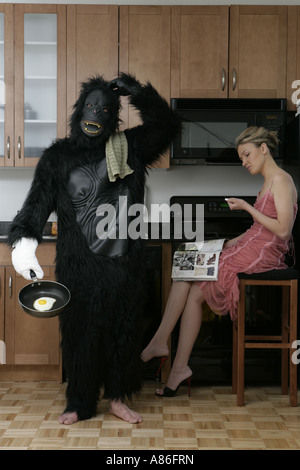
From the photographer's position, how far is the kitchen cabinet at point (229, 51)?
3.32 meters

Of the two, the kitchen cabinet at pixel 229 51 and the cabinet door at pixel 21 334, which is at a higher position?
the kitchen cabinet at pixel 229 51

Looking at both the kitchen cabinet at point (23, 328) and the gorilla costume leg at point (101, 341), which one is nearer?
the gorilla costume leg at point (101, 341)

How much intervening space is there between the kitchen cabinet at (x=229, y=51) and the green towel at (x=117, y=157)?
0.99 metres

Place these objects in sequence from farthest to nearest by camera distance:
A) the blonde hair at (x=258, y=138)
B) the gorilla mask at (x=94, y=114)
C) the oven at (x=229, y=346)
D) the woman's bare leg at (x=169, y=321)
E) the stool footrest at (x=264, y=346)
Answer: the oven at (x=229, y=346), the woman's bare leg at (x=169, y=321), the blonde hair at (x=258, y=138), the stool footrest at (x=264, y=346), the gorilla mask at (x=94, y=114)

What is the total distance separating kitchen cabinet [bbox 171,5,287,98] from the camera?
→ 10.9 feet

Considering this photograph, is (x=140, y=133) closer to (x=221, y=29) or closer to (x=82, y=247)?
(x=82, y=247)

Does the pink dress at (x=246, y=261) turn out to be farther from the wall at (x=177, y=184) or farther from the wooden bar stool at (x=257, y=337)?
the wall at (x=177, y=184)

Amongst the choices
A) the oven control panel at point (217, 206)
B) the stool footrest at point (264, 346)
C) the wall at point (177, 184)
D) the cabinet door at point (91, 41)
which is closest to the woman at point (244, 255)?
the stool footrest at point (264, 346)

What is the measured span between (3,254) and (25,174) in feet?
Answer: 2.43

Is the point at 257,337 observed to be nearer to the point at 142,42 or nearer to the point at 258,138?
the point at 258,138

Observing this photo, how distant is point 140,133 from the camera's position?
2.51m

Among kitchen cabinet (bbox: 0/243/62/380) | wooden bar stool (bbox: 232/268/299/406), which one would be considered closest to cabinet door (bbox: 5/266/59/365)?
kitchen cabinet (bbox: 0/243/62/380)

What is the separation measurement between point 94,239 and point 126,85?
67cm

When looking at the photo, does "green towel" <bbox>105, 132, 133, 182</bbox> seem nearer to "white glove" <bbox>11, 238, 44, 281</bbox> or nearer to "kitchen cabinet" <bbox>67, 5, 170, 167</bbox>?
"white glove" <bbox>11, 238, 44, 281</bbox>
